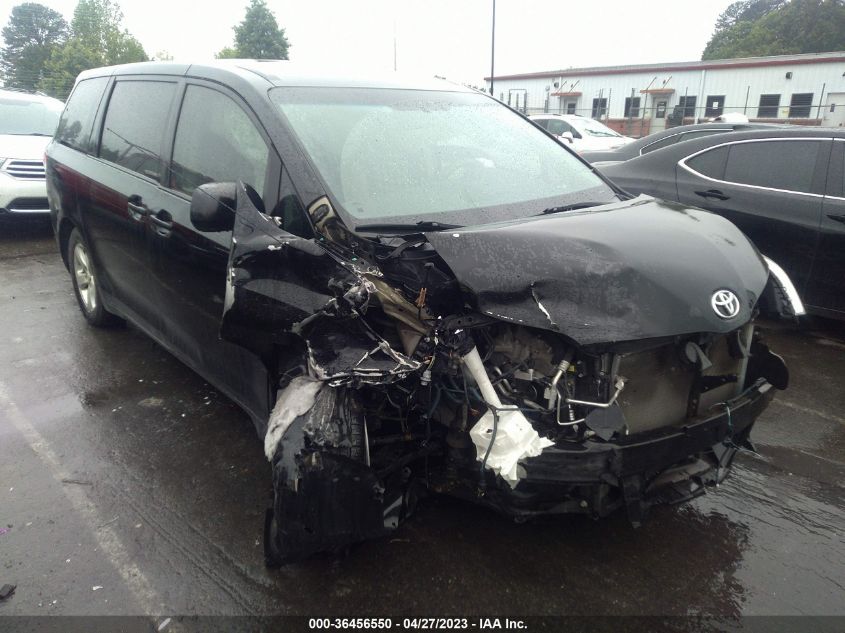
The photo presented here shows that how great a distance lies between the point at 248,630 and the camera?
2.29 meters

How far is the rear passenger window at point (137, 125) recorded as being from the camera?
146 inches

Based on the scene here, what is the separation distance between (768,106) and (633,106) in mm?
7510

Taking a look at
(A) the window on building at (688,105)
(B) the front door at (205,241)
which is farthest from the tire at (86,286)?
(A) the window on building at (688,105)

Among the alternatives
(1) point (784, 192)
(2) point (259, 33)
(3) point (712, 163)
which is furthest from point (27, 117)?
(2) point (259, 33)

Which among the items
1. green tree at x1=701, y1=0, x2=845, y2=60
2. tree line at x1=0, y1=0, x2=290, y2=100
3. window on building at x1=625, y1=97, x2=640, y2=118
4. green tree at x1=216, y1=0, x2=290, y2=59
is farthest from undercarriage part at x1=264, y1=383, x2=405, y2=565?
green tree at x1=701, y1=0, x2=845, y2=60

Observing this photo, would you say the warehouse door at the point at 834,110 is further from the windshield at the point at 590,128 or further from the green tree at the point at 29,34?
the green tree at the point at 29,34

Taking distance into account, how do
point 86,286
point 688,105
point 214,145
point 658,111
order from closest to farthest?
point 214,145
point 86,286
point 688,105
point 658,111

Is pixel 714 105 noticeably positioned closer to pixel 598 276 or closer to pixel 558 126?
pixel 558 126

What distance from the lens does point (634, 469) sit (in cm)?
221

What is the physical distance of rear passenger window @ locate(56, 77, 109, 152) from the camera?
4641mm

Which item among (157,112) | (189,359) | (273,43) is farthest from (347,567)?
(273,43)

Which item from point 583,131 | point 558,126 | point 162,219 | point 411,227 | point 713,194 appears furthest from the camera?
point 558,126

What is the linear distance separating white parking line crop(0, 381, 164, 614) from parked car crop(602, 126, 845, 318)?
4874mm

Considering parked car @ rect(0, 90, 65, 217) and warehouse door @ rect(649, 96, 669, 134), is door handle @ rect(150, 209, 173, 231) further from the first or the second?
warehouse door @ rect(649, 96, 669, 134)
